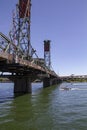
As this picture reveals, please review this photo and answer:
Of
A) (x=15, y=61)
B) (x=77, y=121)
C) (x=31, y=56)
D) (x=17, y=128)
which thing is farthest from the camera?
(x=31, y=56)

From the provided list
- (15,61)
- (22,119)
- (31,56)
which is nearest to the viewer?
(22,119)

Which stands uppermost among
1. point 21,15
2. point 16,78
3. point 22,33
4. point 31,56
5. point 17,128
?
point 21,15

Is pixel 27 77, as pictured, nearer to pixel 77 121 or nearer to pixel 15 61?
pixel 15 61

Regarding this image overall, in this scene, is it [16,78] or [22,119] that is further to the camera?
[16,78]

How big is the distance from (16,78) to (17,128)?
175 feet

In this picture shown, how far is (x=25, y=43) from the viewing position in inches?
3145

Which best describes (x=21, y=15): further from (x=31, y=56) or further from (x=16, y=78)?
(x=16, y=78)

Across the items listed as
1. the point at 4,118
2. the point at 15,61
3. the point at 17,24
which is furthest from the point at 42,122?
the point at 17,24

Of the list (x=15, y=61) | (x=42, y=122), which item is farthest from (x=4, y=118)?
(x=15, y=61)

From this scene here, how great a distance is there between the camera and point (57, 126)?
27000mm

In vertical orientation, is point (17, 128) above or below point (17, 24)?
below

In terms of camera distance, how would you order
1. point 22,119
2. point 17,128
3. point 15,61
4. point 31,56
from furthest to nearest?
point 31,56 → point 15,61 → point 22,119 → point 17,128

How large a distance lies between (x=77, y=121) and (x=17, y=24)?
57.7 meters

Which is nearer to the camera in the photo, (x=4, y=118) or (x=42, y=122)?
(x=42, y=122)
